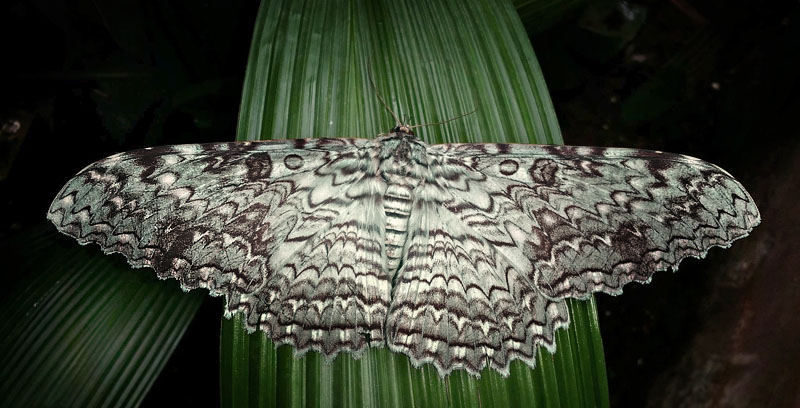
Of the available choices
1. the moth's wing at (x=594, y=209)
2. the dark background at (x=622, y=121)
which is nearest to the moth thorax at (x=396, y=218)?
the moth's wing at (x=594, y=209)

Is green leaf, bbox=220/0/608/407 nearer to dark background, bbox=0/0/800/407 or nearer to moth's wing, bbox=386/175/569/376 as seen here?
moth's wing, bbox=386/175/569/376

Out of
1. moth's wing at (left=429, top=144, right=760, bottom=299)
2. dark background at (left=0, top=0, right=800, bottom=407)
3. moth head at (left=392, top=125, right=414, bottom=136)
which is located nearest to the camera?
moth's wing at (left=429, top=144, right=760, bottom=299)

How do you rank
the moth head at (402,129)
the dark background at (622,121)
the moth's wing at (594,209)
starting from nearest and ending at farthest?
the moth's wing at (594,209) < the moth head at (402,129) < the dark background at (622,121)

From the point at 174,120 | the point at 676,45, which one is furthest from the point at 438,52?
the point at 676,45

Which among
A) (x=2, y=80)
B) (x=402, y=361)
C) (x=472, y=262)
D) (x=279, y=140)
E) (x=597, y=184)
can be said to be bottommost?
(x=402, y=361)

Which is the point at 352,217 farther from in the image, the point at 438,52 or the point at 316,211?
the point at 438,52

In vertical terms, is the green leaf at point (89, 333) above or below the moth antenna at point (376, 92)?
below

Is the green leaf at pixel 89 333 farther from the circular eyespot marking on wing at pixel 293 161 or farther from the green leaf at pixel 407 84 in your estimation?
the circular eyespot marking on wing at pixel 293 161

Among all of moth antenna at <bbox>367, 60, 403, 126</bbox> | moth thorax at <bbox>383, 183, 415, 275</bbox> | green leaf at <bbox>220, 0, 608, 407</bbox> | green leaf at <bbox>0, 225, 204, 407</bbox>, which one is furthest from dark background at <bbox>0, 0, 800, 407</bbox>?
moth thorax at <bbox>383, 183, 415, 275</bbox>
